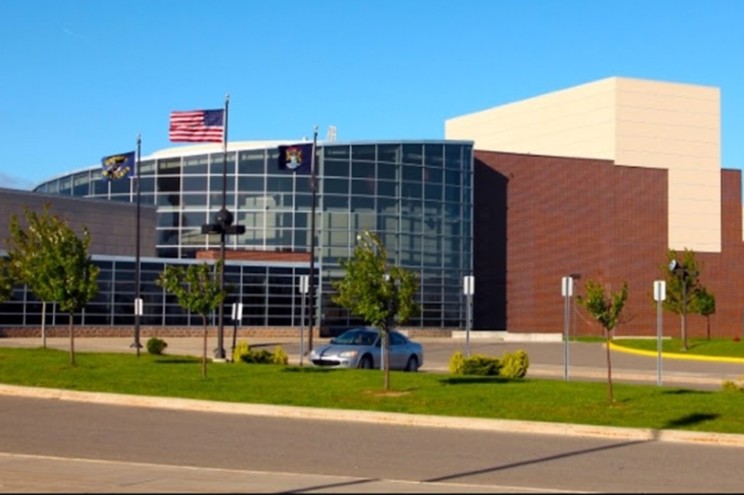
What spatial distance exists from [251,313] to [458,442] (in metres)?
44.1

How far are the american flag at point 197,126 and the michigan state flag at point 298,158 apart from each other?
8890 millimetres

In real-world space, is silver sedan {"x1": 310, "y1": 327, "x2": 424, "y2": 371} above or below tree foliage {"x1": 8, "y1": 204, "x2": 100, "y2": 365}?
below

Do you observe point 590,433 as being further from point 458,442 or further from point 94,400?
point 94,400

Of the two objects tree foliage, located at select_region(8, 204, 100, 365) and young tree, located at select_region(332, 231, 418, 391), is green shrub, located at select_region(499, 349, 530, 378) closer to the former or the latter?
young tree, located at select_region(332, 231, 418, 391)

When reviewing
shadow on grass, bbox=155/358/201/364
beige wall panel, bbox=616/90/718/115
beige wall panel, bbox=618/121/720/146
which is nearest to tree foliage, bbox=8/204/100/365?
shadow on grass, bbox=155/358/201/364

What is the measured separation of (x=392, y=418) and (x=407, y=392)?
2682 mm

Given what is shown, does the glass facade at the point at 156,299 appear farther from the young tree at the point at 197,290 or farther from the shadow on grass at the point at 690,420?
the shadow on grass at the point at 690,420

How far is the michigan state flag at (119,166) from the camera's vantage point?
49.2 metres

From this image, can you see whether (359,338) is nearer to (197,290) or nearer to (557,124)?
(197,290)

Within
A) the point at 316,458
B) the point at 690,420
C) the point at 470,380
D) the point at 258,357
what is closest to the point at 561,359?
the point at 258,357

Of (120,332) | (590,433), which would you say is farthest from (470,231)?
(590,433)

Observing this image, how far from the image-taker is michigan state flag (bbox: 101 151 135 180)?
161 feet

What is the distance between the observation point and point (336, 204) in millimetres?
64875

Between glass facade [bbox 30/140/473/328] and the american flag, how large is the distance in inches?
926
